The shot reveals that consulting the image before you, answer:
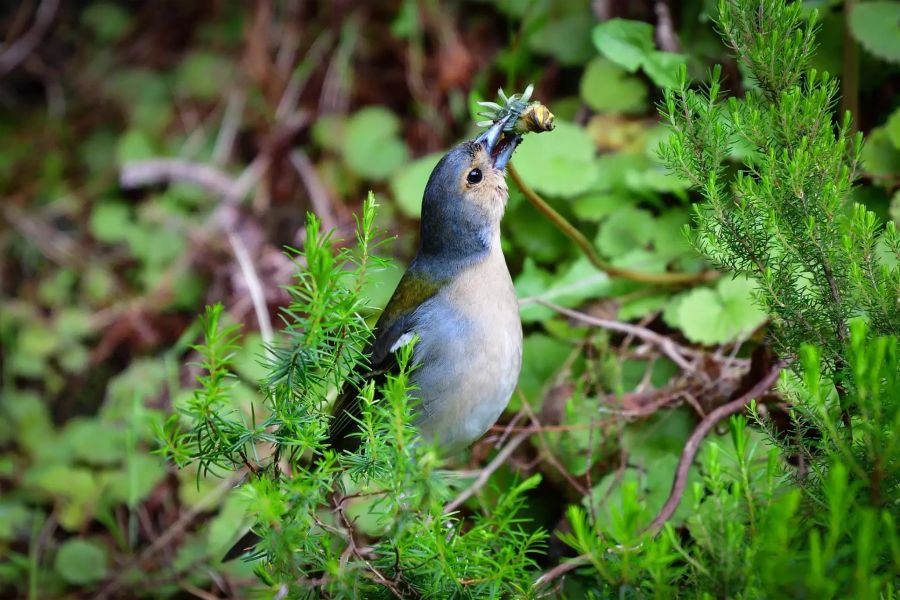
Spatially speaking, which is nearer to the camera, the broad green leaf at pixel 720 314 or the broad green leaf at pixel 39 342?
the broad green leaf at pixel 720 314

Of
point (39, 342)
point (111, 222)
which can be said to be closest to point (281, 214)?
point (111, 222)

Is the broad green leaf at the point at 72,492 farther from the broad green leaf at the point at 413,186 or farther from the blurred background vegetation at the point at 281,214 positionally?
the broad green leaf at the point at 413,186

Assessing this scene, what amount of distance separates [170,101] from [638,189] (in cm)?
366

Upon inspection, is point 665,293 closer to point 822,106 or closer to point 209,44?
point 822,106

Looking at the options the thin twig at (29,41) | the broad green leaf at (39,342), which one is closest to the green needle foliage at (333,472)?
the broad green leaf at (39,342)

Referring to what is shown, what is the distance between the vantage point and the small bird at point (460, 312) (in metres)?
2.82

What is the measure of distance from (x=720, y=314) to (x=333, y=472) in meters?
1.94

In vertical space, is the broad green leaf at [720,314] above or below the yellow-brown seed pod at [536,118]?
below

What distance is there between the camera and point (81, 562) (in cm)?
393

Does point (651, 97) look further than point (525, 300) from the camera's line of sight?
Yes

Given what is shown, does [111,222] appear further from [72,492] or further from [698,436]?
[698,436]

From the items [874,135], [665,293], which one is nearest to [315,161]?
[665,293]

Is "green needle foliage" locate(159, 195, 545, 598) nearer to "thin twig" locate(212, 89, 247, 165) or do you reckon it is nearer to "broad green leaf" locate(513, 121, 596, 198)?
"broad green leaf" locate(513, 121, 596, 198)

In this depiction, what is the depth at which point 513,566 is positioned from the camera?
1.97 m
